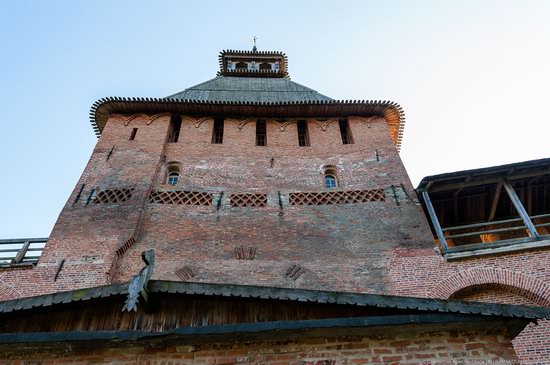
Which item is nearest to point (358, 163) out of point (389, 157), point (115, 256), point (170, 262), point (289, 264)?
point (389, 157)

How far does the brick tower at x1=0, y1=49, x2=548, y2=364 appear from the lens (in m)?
5.90

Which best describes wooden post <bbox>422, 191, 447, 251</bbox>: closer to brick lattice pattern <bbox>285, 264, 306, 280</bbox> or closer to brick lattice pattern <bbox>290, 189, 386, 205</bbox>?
brick lattice pattern <bbox>290, 189, 386, 205</bbox>

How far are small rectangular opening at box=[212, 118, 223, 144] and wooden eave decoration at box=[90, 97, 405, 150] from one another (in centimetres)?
32

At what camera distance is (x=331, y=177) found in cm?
1401

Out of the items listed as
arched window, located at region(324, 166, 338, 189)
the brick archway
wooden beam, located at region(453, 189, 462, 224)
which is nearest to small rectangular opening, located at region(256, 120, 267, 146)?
arched window, located at region(324, 166, 338, 189)

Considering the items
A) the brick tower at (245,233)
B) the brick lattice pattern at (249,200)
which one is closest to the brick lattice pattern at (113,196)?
the brick tower at (245,233)

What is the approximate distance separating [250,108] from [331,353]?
463 inches

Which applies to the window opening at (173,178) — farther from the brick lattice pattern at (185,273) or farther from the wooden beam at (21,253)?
the wooden beam at (21,253)

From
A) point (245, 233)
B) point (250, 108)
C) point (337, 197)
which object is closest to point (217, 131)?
point (250, 108)

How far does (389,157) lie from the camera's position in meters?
14.0

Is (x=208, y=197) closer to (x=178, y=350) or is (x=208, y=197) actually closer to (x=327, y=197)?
(x=327, y=197)

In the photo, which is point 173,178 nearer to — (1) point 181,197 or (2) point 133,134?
(1) point 181,197

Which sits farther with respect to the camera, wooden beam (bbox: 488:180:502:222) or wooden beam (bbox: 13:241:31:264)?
wooden beam (bbox: 488:180:502:222)

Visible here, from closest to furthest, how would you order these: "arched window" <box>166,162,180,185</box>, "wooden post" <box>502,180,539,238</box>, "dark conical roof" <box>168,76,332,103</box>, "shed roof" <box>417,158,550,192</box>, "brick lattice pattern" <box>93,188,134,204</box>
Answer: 1. "wooden post" <box>502,180,539,238</box>
2. "shed roof" <box>417,158,550,192</box>
3. "brick lattice pattern" <box>93,188,134,204</box>
4. "arched window" <box>166,162,180,185</box>
5. "dark conical roof" <box>168,76,332,103</box>
